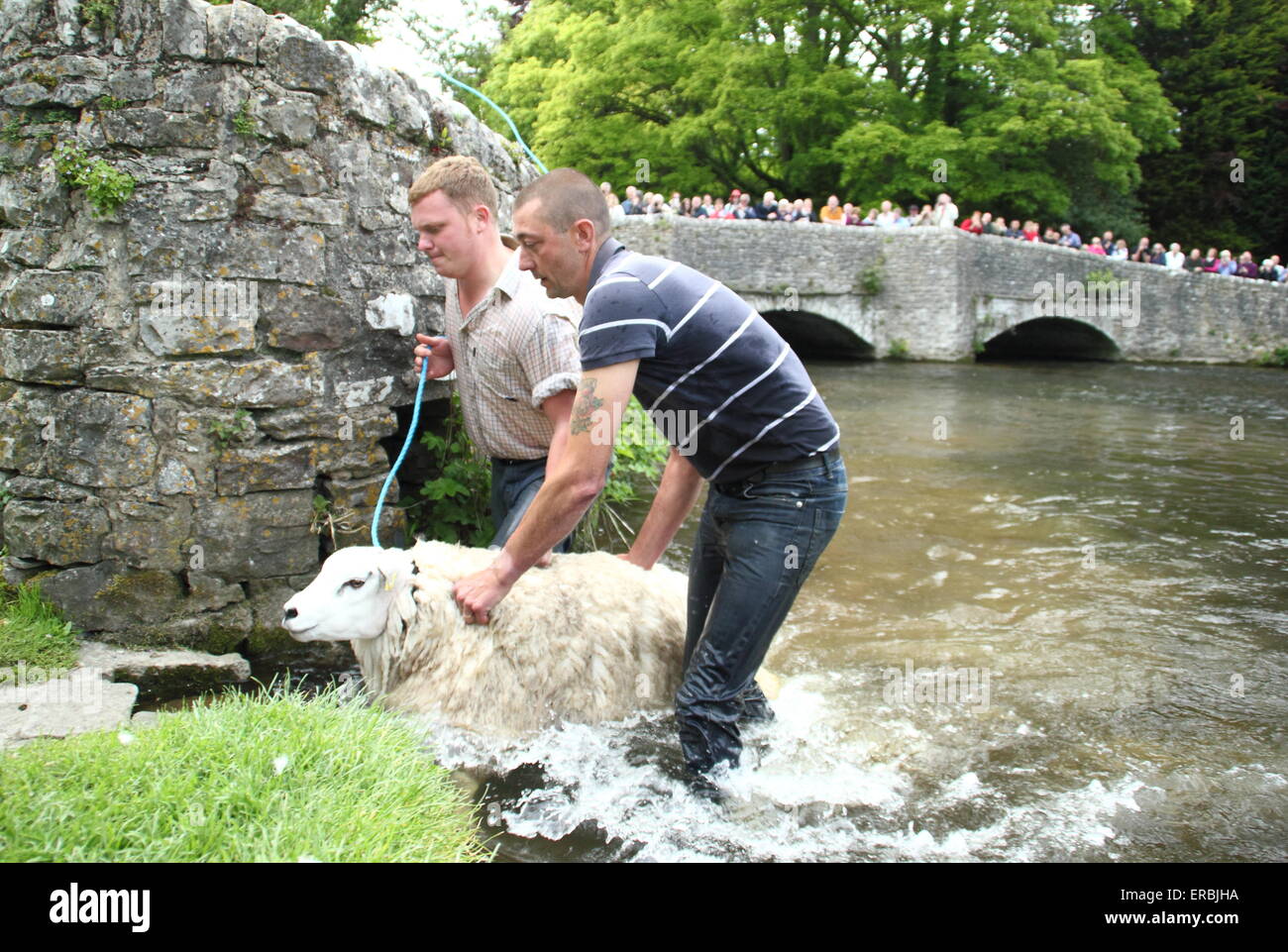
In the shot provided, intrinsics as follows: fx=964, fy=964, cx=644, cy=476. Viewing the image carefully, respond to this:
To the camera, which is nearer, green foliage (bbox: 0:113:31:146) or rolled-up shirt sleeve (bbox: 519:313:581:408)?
rolled-up shirt sleeve (bbox: 519:313:581:408)

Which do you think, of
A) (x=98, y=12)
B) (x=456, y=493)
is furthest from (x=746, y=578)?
(x=98, y=12)

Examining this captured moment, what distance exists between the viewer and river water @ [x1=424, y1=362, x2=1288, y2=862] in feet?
12.0

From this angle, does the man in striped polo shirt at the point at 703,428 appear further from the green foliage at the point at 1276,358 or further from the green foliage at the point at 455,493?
the green foliage at the point at 1276,358

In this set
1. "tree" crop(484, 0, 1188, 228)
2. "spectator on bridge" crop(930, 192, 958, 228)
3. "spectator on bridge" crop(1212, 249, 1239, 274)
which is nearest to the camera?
"spectator on bridge" crop(930, 192, 958, 228)

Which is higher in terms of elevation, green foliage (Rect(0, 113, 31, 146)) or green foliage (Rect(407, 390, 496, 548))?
green foliage (Rect(0, 113, 31, 146))

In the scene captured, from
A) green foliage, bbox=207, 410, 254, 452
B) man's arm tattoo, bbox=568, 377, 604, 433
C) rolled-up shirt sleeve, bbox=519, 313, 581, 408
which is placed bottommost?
green foliage, bbox=207, 410, 254, 452

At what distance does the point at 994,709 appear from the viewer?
4.84 m

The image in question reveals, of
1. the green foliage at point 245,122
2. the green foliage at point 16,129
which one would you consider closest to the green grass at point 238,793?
the green foliage at point 245,122

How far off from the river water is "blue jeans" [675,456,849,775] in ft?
0.99

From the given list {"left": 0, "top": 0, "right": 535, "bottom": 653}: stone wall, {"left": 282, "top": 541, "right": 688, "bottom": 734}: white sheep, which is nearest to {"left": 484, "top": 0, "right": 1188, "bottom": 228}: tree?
{"left": 0, "top": 0, "right": 535, "bottom": 653}: stone wall

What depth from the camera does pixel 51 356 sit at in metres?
4.64

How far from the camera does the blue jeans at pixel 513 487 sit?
4.55 metres

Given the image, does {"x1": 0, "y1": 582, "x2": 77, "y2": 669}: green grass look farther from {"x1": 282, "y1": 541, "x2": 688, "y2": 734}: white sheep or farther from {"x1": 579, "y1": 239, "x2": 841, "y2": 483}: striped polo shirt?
{"x1": 579, "y1": 239, "x2": 841, "y2": 483}: striped polo shirt
